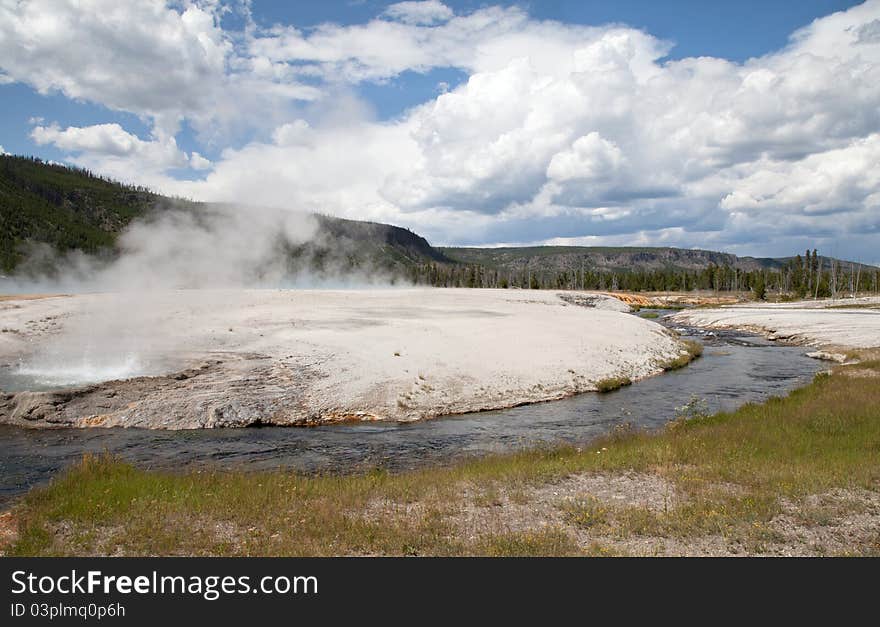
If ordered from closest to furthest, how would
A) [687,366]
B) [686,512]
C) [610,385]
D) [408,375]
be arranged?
[686,512], [408,375], [610,385], [687,366]

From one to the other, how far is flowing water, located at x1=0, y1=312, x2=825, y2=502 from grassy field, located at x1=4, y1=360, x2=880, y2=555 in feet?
7.66

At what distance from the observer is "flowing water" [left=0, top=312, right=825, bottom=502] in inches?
654

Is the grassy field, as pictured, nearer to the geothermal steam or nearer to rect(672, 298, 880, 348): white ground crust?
the geothermal steam

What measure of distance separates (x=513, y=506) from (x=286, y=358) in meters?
18.9

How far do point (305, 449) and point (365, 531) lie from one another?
366 inches

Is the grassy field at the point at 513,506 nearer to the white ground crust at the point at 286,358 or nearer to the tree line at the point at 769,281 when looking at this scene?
the white ground crust at the point at 286,358

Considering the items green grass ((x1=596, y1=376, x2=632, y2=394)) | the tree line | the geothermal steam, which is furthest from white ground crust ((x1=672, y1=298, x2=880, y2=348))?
the tree line

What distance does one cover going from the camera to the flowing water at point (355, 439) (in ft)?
54.5

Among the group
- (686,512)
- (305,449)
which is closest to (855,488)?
(686,512)

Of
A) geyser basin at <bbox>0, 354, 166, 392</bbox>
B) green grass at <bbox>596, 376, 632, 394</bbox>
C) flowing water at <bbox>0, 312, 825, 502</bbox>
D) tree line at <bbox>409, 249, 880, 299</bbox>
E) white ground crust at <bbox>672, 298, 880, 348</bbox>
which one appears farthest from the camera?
tree line at <bbox>409, 249, 880, 299</bbox>

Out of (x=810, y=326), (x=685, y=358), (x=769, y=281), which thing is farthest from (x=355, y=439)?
(x=769, y=281)

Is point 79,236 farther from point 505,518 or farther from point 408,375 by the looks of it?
point 505,518

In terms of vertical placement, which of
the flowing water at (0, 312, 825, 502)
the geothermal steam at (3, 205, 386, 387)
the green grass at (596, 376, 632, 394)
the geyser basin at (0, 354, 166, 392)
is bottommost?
the flowing water at (0, 312, 825, 502)

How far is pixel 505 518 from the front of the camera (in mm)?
10648
